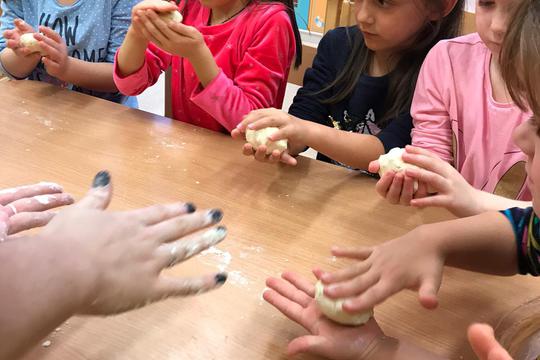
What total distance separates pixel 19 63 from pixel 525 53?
4.02 feet

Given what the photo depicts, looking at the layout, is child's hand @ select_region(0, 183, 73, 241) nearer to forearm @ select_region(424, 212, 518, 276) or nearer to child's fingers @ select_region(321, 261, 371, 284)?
child's fingers @ select_region(321, 261, 371, 284)

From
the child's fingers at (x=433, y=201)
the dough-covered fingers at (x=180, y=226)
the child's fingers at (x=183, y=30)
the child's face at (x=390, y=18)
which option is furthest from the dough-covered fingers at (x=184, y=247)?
the child's face at (x=390, y=18)

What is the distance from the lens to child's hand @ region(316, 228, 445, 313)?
605 millimetres

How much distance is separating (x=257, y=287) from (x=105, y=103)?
0.73 m

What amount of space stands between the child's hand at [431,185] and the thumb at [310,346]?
318 mm

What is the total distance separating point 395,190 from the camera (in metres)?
0.83

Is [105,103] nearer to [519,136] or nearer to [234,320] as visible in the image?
[234,320]

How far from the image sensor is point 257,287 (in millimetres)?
695

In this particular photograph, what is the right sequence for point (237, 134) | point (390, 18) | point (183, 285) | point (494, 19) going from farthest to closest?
point (390, 18) → point (237, 134) → point (494, 19) → point (183, 285)

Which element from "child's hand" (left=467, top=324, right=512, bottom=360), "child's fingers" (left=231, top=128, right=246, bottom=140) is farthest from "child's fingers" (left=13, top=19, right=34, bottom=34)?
"child's hand" (left=467, top=324, right=512, bottom=360)

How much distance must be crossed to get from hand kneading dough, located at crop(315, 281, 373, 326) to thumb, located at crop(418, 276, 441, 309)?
0.07 m

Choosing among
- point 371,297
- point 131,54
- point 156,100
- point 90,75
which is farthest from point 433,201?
point 156,100

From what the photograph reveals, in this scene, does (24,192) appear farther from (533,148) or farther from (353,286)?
(533,148)

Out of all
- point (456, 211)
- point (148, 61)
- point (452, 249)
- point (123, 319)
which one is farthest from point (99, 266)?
point (148, 61)
